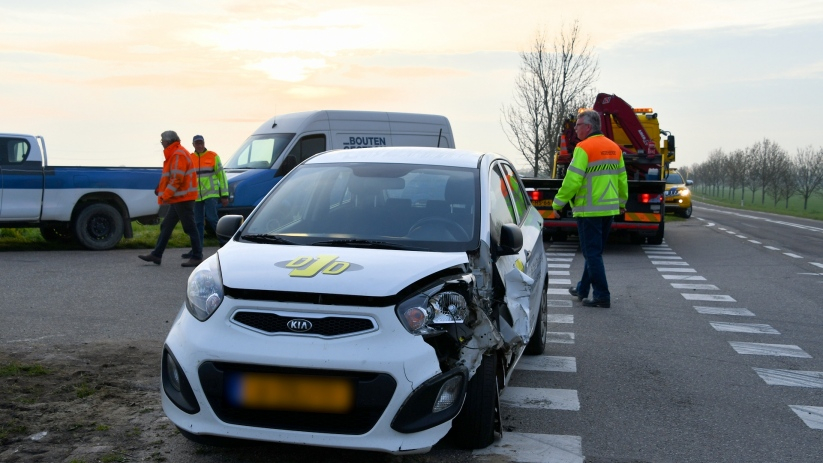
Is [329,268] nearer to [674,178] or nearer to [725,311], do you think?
[725,311]

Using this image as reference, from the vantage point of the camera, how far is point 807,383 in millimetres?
6223

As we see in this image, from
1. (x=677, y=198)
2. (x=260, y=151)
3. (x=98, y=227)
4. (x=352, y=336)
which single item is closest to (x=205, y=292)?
(x=352, y=336)

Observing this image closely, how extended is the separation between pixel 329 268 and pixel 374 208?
1070 mm

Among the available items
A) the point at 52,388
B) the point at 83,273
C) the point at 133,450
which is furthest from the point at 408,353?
the point at 83,273

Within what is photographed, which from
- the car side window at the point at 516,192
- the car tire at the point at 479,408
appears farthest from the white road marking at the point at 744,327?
the car tire at the point at 479,408

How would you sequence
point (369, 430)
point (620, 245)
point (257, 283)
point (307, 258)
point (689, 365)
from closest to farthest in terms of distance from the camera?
point (369, 430)
point (257, 283)
point (307, 258)
point (689, 365)
point (620, 245)

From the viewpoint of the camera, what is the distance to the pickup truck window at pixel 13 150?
13976 millimetres

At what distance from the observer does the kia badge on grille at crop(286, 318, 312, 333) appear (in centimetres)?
393

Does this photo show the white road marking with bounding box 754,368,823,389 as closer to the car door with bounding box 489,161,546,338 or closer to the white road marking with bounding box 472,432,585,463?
the car door with bounding box 489,161,546,338

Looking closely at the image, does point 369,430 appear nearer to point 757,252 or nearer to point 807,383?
point 807,383

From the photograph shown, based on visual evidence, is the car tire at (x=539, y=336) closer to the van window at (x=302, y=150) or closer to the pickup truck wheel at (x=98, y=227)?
the pickup truck wheel at (x=98, y=227)

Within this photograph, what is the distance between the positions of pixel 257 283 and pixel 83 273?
8.41 meters

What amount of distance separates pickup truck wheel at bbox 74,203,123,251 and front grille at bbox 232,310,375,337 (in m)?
11.7

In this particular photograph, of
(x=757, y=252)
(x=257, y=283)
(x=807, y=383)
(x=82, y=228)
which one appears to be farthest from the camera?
(x=757, y=252)
